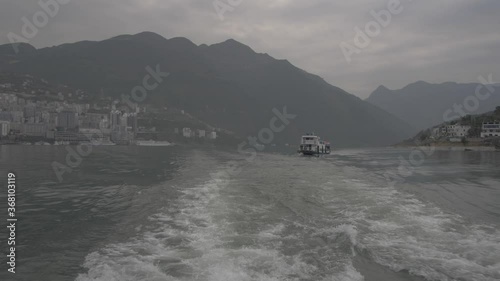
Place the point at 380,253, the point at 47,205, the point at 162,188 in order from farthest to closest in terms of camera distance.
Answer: the point at 162,188 → the point at 47,205 → the point at 380,253

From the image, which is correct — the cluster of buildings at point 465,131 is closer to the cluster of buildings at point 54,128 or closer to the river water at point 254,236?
the river water at point 254,236

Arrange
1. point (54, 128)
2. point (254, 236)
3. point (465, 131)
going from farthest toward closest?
point (54, 128), point (465, 131), point (254, 236)

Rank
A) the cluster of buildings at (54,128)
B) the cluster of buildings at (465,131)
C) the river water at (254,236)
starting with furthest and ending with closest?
the cluster of buildings at (54,128)
the cluster of buildings at (465,131)
the river water at (254,236)

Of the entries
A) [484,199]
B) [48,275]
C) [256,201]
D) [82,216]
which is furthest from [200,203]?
[484,199]

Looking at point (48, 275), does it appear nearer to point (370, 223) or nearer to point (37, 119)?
point (370, 223)

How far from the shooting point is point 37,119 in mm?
178750

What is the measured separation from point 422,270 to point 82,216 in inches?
525

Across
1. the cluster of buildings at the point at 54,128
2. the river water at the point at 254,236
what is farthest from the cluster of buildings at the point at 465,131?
the cluster of buildings at the point at 54,128

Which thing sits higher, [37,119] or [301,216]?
[37,119]

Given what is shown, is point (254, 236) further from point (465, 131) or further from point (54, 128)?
point (54, 128)

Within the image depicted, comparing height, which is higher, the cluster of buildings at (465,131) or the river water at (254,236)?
the cluster of buildings at (465,131)

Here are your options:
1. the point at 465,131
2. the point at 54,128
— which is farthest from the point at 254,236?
the point at 54,128

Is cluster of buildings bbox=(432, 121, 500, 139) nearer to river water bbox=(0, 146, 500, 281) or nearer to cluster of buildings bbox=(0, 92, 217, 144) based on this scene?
river water bbox=(0, 146, 500, 281)

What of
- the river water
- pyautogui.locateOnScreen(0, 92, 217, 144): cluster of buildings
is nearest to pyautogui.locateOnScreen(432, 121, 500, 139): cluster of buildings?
the river water
